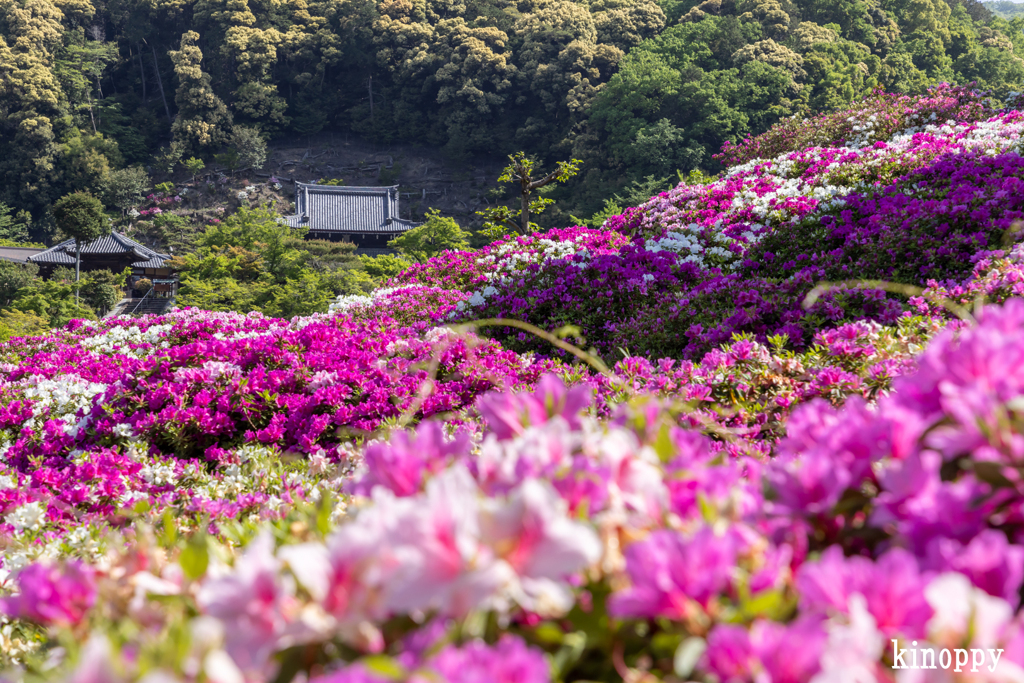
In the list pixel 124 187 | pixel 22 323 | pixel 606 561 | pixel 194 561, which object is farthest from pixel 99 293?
pixel 606 561

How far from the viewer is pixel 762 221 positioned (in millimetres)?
6375

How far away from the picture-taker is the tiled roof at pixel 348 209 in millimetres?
34656

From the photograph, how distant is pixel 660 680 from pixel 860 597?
0.20 metres

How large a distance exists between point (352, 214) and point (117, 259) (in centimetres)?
1208

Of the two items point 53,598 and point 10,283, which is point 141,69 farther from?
point 53,598

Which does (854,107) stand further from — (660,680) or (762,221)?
(660,680)

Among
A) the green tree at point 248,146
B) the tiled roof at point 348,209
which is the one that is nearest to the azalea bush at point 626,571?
the tiled roof at point 348,209

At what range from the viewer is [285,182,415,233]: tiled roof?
3466cm

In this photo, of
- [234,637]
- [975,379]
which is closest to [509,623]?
[234,637]

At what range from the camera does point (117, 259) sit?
2970cm

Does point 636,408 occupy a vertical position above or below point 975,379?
below

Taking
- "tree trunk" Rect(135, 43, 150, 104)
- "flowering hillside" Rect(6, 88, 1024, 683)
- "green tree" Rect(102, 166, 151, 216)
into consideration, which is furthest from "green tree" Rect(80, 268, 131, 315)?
"flowering hillside" Rect(6, 88, 1024, 683)

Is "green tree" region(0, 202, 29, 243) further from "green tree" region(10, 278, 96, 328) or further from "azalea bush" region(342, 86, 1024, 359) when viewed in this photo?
"azalea bush" region(342, 86, 1024, 359)

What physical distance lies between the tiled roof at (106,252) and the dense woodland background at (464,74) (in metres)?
9.33
